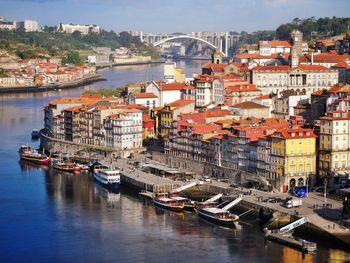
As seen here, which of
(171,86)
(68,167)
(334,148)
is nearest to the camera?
(334,148)

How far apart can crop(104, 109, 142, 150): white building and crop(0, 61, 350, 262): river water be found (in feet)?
9.40

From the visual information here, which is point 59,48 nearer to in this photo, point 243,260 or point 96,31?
point 96,31

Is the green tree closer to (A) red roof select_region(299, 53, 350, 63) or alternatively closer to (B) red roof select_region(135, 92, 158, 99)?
(A) red roof select_region(299, 53, 350, 63)

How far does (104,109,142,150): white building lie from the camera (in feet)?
99.1

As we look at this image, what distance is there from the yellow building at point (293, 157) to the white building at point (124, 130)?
7.54 metres

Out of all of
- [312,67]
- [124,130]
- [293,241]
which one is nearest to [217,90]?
[312,67]

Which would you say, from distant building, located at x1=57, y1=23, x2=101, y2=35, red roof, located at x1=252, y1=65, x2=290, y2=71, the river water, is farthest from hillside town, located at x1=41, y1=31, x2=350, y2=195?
distant building, located at x1=57, y1=23, x2=101, y2=35

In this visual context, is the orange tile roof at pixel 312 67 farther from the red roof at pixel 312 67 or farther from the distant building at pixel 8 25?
the distant building at pixel 8 25

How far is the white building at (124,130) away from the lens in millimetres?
30203

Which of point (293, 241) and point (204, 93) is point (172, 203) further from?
point (204, 93)

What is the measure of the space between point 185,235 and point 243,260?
2241mm

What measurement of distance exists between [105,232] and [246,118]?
31.7 ft

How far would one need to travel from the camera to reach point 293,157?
23641 millimetres

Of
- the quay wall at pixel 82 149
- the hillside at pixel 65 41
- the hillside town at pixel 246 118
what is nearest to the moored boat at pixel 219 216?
the hillside town at pixel 246 118
